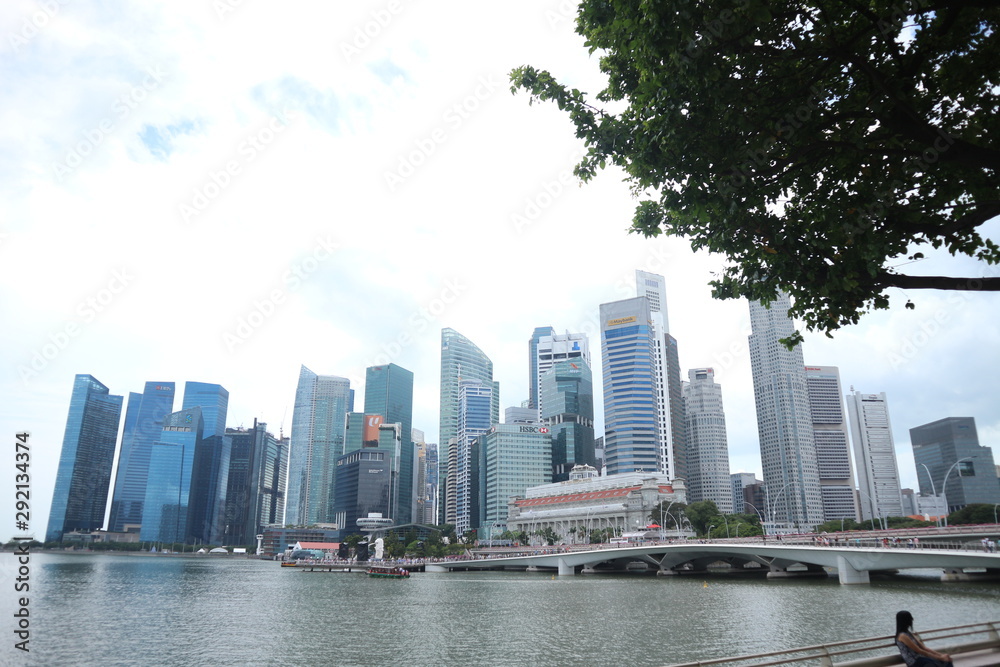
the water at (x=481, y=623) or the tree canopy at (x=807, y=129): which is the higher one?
the tree canopy at (x=807, y=129)

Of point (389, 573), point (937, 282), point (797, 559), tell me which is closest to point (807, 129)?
point (937, 282)

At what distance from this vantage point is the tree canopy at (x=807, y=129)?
1145cm

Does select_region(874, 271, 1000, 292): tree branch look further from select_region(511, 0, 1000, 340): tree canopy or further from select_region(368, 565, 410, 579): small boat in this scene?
select_region(368, 565, 410, 579): small boat

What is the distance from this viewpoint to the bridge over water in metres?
58.6

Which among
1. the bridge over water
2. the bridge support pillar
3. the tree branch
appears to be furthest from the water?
the tree branch

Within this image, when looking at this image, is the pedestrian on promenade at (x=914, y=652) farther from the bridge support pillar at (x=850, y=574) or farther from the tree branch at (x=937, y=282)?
the bridge support pillar at (x=850, y=574)

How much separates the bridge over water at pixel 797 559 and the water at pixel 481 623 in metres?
2.34

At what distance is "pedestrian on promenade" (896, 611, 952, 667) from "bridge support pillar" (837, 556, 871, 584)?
6578 centimetres

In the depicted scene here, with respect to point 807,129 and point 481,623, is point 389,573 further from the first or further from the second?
point 807,129

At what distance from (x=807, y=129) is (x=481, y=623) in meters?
41.3

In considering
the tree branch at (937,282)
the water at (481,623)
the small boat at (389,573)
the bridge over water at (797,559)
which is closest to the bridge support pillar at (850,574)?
the bridge over water at (797,559)

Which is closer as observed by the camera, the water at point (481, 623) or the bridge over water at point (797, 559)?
the water at point (481, 623)

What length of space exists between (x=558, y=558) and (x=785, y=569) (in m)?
40.5

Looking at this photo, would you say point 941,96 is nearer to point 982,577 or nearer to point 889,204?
point 889,204
